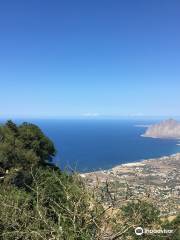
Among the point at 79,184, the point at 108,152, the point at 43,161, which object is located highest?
the point at 79,184

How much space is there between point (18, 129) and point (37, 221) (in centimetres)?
2356

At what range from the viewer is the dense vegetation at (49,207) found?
310 inches

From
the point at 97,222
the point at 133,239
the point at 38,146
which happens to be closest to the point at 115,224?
the point at 97,222

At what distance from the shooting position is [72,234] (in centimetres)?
741

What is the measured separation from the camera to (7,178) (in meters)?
17.9

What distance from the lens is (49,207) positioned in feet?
56.5

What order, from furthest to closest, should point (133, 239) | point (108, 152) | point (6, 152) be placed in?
point (108, 152) < point (6, 152) < point (133, 239)

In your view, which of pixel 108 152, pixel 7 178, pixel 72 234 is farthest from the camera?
pixel 108 152

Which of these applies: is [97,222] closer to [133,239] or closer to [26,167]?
[133,239]

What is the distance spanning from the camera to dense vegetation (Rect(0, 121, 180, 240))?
7.87 m

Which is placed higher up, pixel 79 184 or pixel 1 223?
pixel 79 184

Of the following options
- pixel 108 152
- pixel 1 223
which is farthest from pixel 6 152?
pixel 108 152

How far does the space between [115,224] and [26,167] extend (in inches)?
765

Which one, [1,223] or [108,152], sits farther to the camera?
[108,152]
